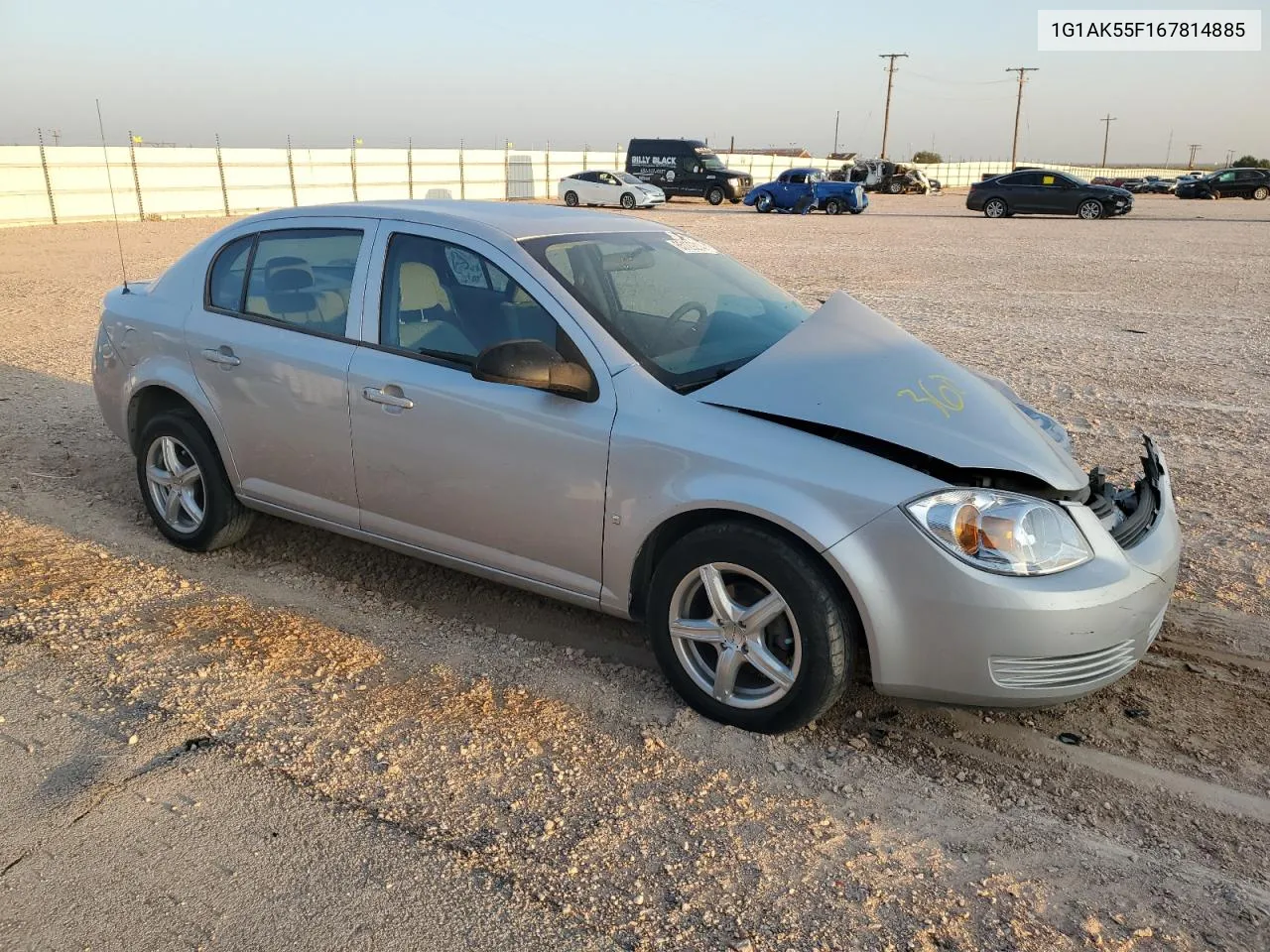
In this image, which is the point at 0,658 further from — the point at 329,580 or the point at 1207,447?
the point at 1207,447

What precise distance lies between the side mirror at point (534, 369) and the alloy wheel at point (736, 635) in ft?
2.53

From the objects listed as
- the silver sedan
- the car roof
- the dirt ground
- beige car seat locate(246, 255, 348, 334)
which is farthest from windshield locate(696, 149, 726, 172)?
beige car seat locate(246, 255, 348, 334)

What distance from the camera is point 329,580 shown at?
186 inches

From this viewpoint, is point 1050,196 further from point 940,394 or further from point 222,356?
point 222,356

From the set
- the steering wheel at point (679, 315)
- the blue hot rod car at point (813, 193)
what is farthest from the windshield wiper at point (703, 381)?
the blue hot rod car at point (813, 193)

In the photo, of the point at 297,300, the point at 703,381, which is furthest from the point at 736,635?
the point at 297,300

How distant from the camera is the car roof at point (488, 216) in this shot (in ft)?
13.3

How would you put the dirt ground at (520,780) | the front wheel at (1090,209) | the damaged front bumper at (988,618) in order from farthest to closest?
1. the front wheel at (1090,209)
2. the damaged front bumper at (988,618)
3. the dirt ground at (520,780)

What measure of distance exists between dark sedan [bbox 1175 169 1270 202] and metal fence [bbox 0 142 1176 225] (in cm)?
2943

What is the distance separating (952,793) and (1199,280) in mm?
15281

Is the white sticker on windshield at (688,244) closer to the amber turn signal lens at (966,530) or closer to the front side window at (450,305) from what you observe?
the front side window at (450,305)

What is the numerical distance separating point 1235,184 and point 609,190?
1190 inches

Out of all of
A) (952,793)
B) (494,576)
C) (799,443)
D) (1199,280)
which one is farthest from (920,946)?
(1199,280)

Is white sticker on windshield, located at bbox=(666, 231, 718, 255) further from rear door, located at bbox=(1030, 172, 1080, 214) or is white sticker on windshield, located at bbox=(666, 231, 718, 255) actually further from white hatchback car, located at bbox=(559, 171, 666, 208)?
white hatchback car, located at bbox=(559, 171, 666, 208)
